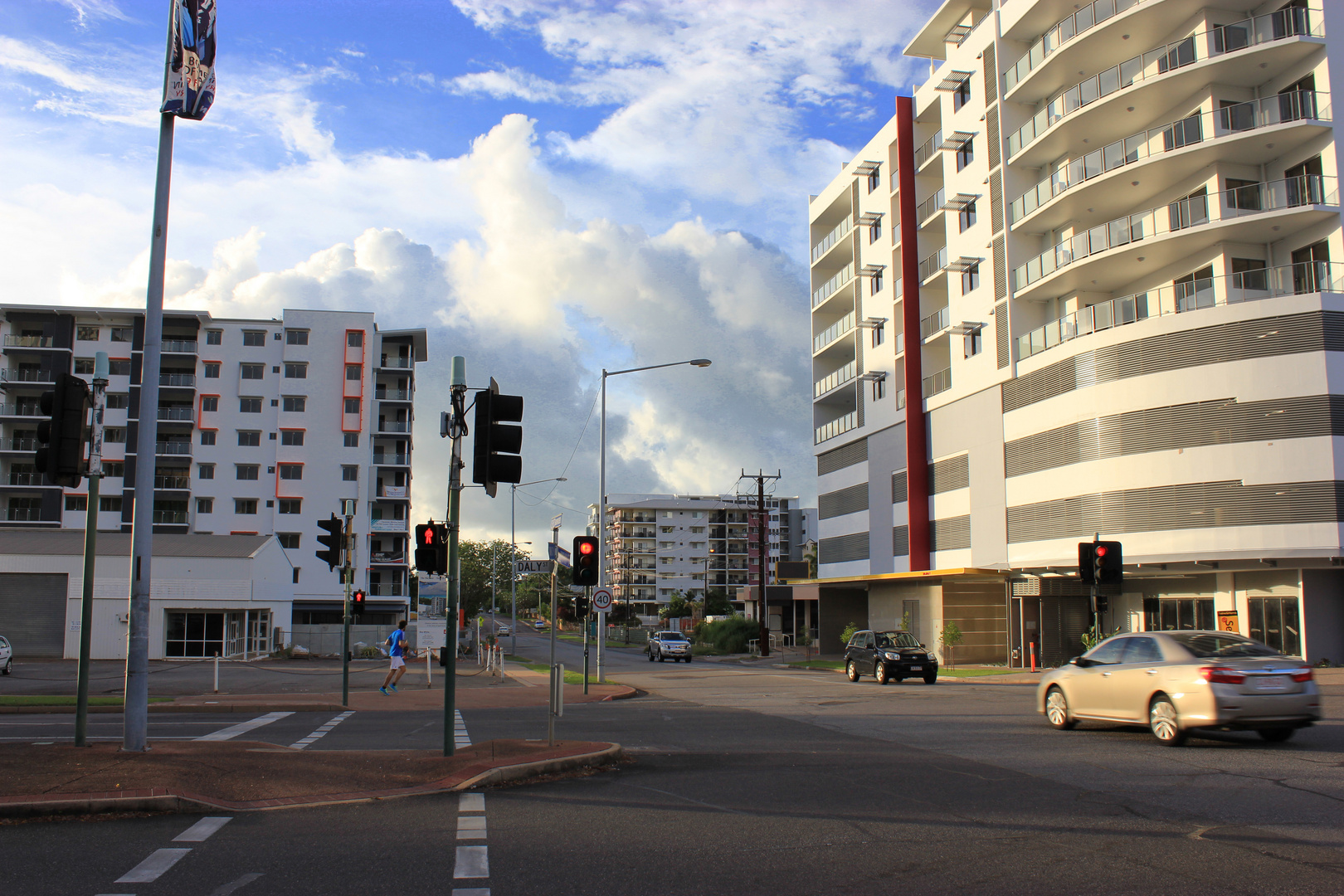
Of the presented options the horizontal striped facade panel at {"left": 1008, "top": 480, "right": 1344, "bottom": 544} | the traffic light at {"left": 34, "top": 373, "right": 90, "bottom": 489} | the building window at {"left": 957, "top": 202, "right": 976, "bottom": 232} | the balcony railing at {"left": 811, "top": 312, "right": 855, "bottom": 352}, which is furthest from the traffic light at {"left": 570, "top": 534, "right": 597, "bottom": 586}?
the balcony railing at {"left": 811, "top": 312, "right": 855, "bottom": 352}

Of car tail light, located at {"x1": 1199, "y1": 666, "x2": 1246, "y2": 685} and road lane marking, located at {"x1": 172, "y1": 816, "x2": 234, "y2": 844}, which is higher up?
car tail light, located at {"x1": 1199, "y1": 666, "x2": 1246, "y2": 685}

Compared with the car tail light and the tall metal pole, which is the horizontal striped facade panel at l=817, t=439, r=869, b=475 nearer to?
the car tail light

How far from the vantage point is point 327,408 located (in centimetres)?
7681

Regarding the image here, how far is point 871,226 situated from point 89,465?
4924cm

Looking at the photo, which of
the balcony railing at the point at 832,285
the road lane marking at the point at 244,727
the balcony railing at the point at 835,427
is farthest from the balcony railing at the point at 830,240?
the road lane marking at the point at 244,727

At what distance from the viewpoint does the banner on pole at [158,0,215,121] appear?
12172mm

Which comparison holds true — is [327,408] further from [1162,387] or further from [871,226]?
[1162,387]

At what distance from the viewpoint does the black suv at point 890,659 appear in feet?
101

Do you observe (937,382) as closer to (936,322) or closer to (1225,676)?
(936,322)

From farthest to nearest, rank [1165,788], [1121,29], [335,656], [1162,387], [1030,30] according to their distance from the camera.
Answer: [335,656] < [1030,30] < [1121,29] < [1162,387] < [1165,788]

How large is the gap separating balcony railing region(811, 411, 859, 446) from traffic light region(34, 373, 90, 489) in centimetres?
4748

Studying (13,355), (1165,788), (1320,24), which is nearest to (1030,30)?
(1320,24)

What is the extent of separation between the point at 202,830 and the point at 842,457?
52.5 meters

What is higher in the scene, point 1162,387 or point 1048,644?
point 1162,387
